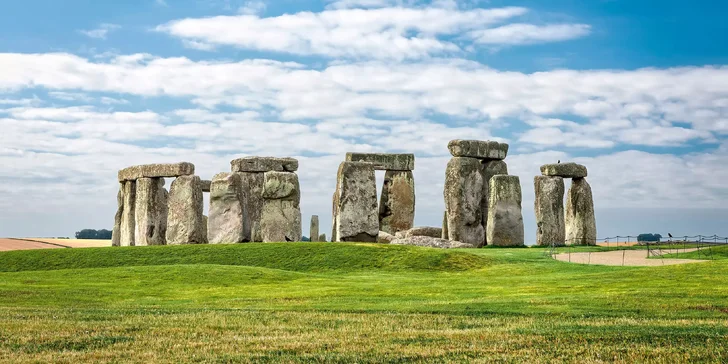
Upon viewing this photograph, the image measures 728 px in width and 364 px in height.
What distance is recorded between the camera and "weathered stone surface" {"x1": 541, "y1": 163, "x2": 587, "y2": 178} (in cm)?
4247

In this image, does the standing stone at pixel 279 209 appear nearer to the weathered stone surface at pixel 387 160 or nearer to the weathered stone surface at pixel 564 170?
the weathered stone surface at pixel 387 160

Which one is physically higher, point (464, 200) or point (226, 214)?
point (464, 200)

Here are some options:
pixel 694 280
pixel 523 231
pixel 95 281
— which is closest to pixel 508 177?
pixel 523 231

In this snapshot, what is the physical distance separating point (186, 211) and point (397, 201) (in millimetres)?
10998

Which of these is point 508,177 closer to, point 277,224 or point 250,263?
point 277,224

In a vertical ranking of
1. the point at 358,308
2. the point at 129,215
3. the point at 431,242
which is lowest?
the point at 358,308

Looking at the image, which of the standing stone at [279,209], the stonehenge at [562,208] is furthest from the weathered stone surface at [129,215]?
the stonehenge at [562,208]

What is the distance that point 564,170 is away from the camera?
140ft

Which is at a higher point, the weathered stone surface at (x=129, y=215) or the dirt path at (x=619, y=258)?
the weathered stone surface at (x=129, y=215)

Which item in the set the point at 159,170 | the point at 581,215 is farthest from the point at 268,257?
the point at 581,215

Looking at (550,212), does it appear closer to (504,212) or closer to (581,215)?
(581,215)

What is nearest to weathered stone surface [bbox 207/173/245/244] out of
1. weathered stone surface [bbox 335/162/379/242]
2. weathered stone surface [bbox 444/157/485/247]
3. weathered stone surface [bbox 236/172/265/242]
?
weathered stone surface [bbox 236/172/265/242]

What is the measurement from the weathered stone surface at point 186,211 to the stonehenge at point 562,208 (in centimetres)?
1528

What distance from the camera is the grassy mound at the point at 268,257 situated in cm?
3188
